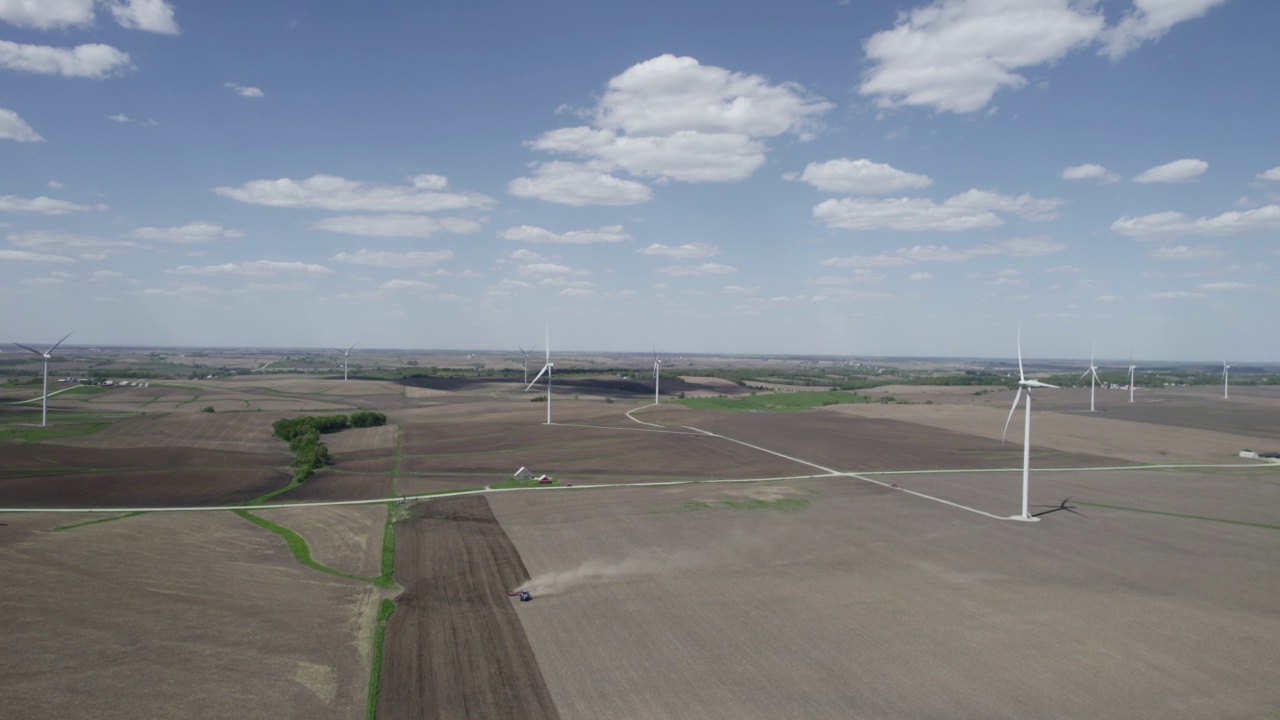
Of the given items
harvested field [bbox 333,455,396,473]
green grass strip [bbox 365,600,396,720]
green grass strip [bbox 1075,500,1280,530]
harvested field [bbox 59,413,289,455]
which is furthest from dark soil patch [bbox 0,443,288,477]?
green grass strip [bbox 1075,500,1280,530]

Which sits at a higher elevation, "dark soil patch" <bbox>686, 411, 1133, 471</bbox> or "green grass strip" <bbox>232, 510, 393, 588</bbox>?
"dark soil patch" <bbox>686, 411, 1133, 471</bbox>

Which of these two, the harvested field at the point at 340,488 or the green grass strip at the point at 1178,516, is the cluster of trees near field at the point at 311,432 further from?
the green grass strip at the point at 1178,516

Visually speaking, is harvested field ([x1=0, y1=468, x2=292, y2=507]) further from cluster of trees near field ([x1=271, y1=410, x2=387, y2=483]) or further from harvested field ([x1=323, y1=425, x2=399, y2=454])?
harvested field ([x1=323, y1=425, x2=399, y2=454])

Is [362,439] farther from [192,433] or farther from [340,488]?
[340,488]

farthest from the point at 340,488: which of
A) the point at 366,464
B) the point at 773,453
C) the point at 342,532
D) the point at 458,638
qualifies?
the point at 773,453

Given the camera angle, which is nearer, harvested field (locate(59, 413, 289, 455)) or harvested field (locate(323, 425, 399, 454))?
harvested field (locate(59, 413, 289, 455))

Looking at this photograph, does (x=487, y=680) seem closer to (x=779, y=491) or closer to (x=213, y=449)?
(x=779, y=491)
